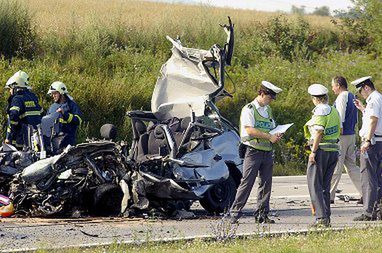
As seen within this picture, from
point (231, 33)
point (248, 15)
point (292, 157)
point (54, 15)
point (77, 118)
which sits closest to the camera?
point (231, 33)

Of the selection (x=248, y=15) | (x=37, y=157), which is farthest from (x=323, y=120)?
(x=248, y=15)

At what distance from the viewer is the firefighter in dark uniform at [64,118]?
15.9 metres

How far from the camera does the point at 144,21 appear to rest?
33031 millimetres

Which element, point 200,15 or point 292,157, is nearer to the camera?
point 292,157

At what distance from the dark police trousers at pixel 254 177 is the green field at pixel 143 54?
10541mm

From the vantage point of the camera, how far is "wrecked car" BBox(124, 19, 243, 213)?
1327cm

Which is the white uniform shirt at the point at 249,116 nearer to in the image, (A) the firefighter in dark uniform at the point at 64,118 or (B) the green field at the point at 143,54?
(A) the firefighter in dark uniform at the point at 64,118

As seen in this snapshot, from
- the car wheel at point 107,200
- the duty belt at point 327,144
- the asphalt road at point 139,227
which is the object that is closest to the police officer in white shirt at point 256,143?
the asphalt road at point 139,227

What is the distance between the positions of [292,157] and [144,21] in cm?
1037

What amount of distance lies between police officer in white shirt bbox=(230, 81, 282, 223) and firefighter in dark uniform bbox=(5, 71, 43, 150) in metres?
4.14

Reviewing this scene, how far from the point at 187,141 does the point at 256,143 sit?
1.37m

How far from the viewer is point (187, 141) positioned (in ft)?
45.3

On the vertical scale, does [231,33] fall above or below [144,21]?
above

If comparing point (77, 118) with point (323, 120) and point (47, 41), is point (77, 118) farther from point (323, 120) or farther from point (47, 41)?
point (47, 41)
